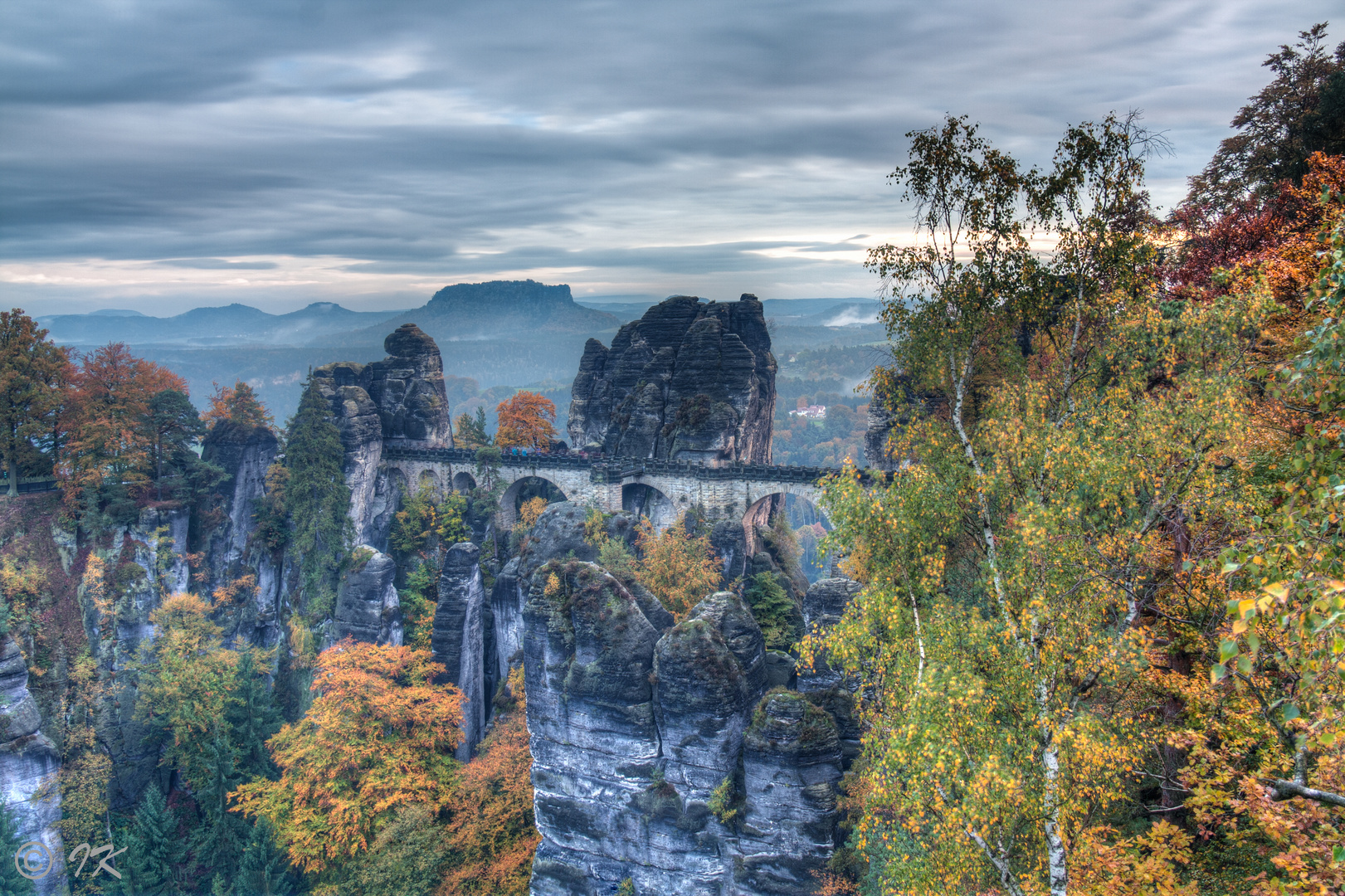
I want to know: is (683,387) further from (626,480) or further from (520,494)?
(520,494)

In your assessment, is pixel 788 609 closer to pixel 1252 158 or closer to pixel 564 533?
pixel 564 533

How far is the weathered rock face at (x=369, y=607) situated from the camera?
3400 centimetres

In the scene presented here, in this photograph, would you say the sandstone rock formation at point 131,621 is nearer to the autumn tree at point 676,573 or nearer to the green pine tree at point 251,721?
the green pine tree at point 251,721

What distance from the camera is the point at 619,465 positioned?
134 ft

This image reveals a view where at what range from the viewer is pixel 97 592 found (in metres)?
33.9

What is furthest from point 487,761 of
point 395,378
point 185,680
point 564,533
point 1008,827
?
point 395,378

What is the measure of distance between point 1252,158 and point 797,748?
2177 centimetres

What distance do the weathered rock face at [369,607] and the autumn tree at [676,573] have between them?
524 inches

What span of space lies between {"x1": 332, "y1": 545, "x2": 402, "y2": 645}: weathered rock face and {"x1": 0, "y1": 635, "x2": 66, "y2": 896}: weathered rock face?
11.8 m

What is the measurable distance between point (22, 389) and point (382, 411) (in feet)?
60.6

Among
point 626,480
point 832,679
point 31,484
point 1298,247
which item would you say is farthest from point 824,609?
point 31,484

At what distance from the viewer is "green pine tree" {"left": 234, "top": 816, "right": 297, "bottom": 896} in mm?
25734

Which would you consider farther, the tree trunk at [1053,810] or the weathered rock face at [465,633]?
the weathered rock face at [465,633]

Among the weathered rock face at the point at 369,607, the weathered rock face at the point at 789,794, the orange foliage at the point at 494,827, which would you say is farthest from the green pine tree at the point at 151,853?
the weathered rock face at the point at 789,794
